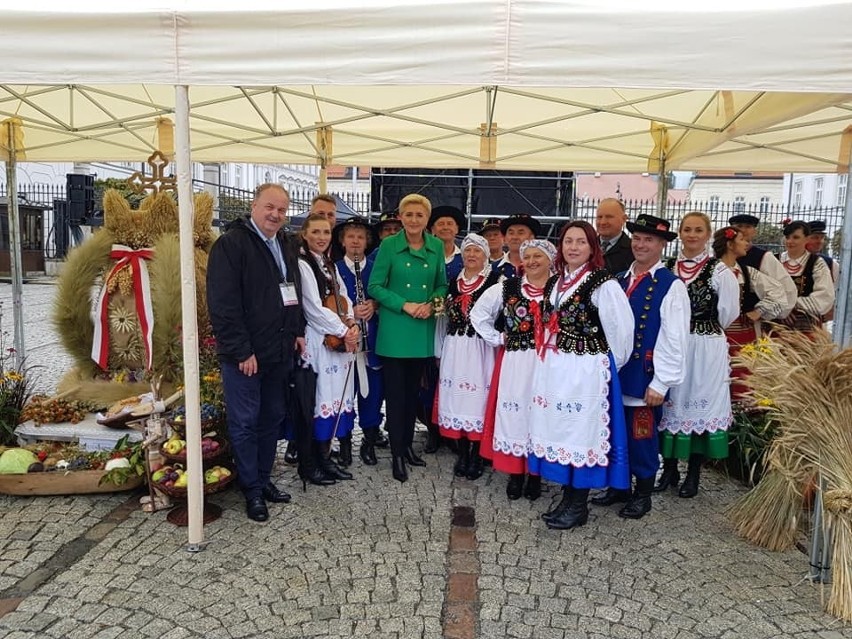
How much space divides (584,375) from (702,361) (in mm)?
924

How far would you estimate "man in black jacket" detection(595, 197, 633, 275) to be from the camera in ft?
14.1

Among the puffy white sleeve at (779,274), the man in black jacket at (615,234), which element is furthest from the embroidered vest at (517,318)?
the puffy white sleeve at (779,274)

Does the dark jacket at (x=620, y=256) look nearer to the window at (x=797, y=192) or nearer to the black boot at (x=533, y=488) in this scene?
the black boot at (x=533, y=488)

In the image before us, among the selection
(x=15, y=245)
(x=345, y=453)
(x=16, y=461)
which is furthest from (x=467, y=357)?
(x=15, y=245)

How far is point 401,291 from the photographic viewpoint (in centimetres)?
402

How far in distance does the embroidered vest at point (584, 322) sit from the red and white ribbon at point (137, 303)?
8.65 ft

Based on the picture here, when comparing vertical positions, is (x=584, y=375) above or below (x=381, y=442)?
above

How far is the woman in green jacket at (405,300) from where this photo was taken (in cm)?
397

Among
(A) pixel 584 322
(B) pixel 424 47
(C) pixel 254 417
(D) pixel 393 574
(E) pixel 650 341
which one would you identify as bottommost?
(D) pixel 393 574

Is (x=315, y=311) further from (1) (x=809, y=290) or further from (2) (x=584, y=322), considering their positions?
(1) (x=809, y=290)

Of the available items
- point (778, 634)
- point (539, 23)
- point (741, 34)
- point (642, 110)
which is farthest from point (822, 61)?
point (642, 110)

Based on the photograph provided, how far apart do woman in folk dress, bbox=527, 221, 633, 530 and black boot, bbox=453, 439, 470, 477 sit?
959mm

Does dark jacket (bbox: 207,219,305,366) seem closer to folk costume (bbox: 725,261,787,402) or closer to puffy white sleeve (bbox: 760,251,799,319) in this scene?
folk costume (bbox: 725,261,787,402)

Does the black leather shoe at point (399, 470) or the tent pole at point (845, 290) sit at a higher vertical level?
the tent pole at point (845, 290)
